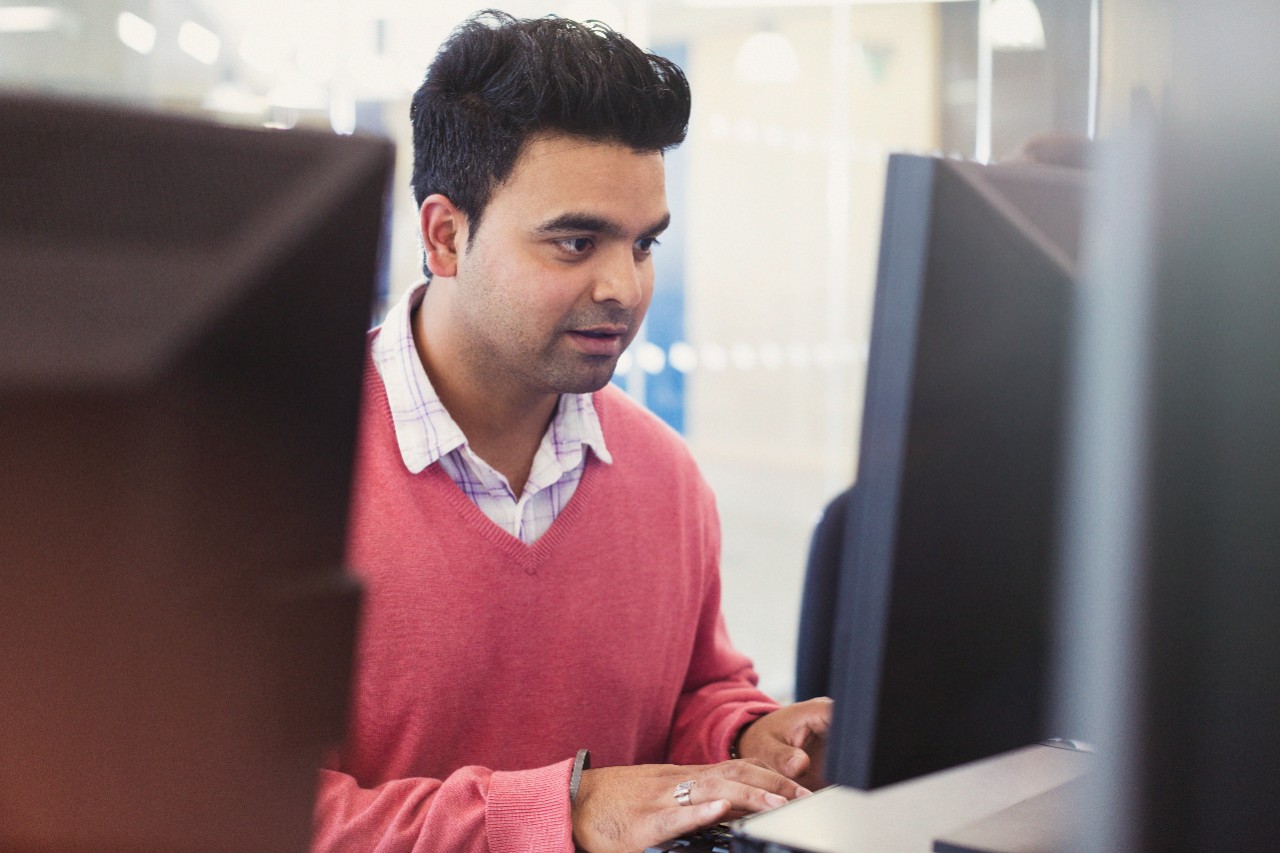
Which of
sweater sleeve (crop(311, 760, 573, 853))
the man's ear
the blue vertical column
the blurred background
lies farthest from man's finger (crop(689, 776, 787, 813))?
the blue vertical column

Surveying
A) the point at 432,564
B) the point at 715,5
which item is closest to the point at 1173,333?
the point at 432,564

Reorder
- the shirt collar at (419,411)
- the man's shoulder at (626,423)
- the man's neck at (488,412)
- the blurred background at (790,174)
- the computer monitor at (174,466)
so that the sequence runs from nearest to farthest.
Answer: the computer monitor at (174,466) → the shirt collar at (419,411) → the man's neck at (488,412) → the man's shoulder at (626,423) → the blurred background at (790,174)

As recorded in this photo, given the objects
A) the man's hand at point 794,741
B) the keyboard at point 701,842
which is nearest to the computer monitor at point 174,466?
the keyboard at point 701,842

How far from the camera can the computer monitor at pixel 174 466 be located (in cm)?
44

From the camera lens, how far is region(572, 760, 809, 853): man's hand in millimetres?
883

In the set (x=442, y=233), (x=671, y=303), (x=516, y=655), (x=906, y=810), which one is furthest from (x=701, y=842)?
(x=671, y=303)

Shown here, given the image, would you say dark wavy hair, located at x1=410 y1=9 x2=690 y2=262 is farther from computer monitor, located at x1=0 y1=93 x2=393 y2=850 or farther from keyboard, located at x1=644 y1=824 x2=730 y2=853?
computer monitor, located at x1=0 y1=93 x2=393 y2=850

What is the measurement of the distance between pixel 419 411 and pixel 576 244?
240 millimetres

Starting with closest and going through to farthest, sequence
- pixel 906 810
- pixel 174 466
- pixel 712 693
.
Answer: pixel 174 466, pixel 906 810, pixel 712 693

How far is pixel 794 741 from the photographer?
117 centimetres

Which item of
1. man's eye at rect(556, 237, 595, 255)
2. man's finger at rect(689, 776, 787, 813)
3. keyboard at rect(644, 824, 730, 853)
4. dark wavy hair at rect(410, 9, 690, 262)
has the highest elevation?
dark wavy hair at rect(410, 9, 690, 262)

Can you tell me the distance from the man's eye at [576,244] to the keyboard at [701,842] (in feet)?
2.05

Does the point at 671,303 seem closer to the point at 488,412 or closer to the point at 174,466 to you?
the point at 488,412

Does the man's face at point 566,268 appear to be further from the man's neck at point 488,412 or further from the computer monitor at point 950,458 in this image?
the computer monitor at point 950,458
